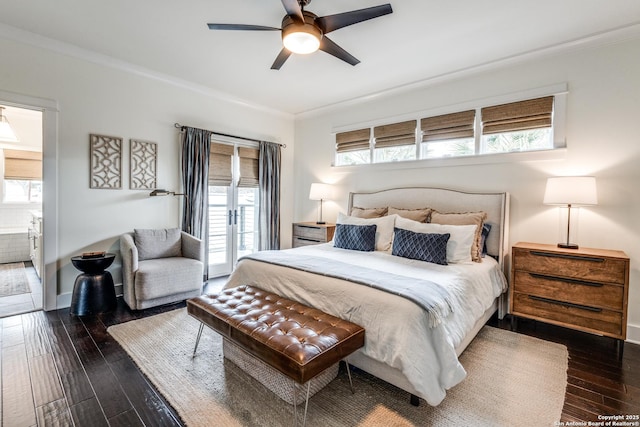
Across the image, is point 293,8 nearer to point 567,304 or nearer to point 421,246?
point 421,246

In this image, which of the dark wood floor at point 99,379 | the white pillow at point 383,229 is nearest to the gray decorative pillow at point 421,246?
the white pillow at point 383,229

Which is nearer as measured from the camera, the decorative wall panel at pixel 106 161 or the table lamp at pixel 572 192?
the table lamp at pixel 572 192

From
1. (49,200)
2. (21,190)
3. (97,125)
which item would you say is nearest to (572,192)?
(97,125)

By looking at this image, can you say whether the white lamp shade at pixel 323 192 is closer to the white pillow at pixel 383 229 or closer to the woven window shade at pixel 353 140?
the woven window shade at pixel 353 140

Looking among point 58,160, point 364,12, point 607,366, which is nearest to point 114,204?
point 58,160

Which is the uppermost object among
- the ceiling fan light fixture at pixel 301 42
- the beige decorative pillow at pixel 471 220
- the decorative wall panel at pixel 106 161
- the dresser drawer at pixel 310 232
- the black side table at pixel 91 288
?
the ceiling fan light fixture at pixel 301 42

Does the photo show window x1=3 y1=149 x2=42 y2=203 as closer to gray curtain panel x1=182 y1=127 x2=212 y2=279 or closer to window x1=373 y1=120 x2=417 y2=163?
gray curtain panel x1=182 y1=127 x2=212 y2=279

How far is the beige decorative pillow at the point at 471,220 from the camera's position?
292 cm

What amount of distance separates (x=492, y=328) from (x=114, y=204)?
4.49 m

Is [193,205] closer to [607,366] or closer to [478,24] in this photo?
[478,24]

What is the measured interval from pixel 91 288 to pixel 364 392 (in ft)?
9.81

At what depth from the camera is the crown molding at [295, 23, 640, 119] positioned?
8.74ft

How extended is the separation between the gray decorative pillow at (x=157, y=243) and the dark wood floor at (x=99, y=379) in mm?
946

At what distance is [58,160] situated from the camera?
10.4 feet
